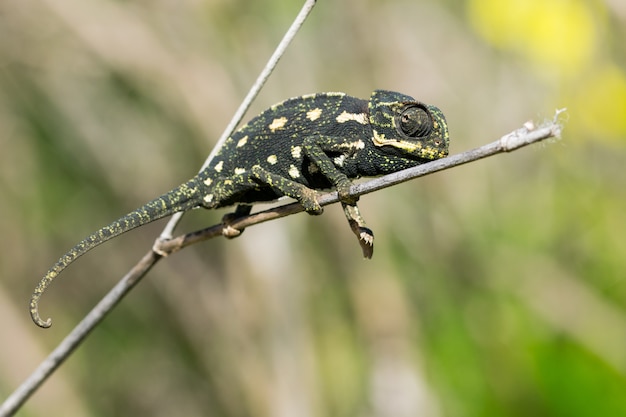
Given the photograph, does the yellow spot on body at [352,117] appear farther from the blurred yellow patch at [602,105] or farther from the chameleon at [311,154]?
the blurred yellow patch at [602,105]

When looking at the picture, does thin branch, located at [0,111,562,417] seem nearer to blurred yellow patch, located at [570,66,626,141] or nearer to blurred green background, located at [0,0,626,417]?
blurred green background, located at [0,0,626,417]

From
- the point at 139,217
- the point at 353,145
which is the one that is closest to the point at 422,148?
the point at 353,145

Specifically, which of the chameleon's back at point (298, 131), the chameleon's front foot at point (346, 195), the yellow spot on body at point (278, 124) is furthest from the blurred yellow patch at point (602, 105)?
the chameleon's front foot at point (346, 195)

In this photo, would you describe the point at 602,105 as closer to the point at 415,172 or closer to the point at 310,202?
the point at 310,202

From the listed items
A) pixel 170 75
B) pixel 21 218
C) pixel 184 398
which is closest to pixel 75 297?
pixel 21 218

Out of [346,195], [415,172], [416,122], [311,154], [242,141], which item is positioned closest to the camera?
[415,172]

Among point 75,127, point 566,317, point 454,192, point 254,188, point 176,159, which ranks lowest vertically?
point 254,188

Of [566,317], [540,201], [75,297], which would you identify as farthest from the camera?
[75,297]

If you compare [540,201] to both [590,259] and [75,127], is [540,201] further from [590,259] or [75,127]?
[75,127]
